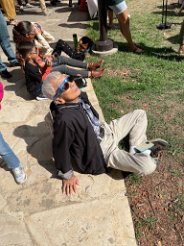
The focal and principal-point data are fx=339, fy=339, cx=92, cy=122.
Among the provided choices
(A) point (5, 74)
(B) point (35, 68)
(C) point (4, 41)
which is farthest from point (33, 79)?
(C) point (4, 41)

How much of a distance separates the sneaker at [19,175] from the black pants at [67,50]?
2.79m

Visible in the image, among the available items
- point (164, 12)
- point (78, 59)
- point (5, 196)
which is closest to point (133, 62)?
point (78, 59)

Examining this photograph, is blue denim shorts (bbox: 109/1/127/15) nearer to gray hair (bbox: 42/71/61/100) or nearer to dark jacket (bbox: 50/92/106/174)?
dark jacket (bbox: 50/92/106/174)

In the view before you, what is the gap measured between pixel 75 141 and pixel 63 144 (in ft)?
0.50

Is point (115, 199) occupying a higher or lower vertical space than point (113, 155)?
lower

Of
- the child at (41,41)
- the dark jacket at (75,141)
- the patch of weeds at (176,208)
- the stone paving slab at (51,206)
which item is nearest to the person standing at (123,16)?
the child at (41,41)

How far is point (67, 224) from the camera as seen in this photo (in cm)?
313

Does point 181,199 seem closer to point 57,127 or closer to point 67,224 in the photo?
point 67,224

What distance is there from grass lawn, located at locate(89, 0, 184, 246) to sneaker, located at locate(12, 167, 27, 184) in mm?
1135

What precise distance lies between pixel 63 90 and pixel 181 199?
1.52 metres

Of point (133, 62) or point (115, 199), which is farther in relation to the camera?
point (133, 62)

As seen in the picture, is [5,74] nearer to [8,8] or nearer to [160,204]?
[8,8]

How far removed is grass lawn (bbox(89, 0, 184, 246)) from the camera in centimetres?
306

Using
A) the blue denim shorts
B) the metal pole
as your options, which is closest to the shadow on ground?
the metal pole
